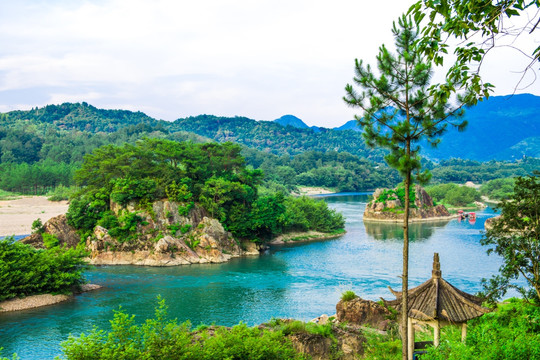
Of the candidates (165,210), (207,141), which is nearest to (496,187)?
(207,141)

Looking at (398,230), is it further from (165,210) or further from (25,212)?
(25,212)

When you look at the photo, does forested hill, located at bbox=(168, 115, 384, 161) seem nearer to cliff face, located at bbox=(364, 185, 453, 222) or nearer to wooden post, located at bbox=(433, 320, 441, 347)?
cliff face, located at bbox=(364, 185, 453, 222)

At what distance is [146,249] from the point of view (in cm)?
3334

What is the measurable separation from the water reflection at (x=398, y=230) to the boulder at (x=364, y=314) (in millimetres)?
28771

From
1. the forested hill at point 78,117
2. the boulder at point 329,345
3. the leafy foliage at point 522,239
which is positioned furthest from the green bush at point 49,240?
the forested hill at point 78,117

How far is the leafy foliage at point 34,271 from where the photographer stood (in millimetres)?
22234

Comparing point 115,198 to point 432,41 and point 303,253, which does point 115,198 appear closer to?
point 303,253

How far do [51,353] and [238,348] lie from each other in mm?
10197

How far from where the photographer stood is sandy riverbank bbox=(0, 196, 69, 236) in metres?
41.6

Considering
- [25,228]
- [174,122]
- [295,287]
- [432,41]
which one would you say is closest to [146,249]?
[295,287]

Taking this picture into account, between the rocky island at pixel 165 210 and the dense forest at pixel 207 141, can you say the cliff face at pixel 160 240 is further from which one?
the dense forest at pixel 207 141

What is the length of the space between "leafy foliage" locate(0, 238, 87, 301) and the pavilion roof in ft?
63.0

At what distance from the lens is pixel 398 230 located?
5091 cm

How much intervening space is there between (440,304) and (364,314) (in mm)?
6361
